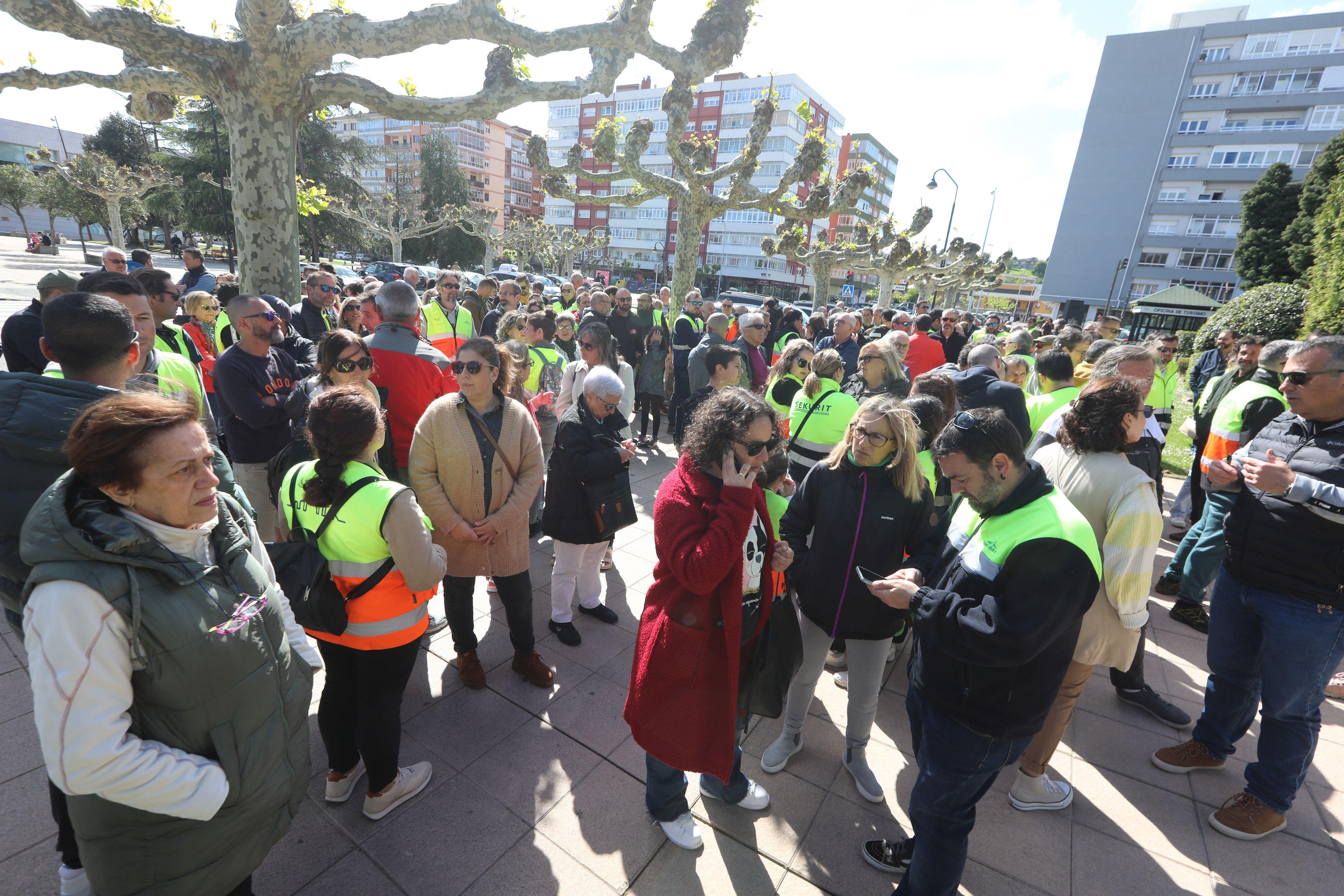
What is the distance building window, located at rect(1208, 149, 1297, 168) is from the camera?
128 ft

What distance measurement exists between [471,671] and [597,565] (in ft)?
3.44

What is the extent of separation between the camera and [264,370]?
3.50 metres

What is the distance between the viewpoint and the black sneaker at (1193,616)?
14.5 ft

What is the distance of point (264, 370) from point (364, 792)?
251 centimetres

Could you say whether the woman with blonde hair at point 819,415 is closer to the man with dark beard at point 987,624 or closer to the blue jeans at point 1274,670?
the man with dark beard at point 987,624

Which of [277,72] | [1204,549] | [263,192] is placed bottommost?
[1204,549]

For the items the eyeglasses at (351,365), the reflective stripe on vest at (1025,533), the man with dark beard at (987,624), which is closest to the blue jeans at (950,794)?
the man with dark beard at (987,624)

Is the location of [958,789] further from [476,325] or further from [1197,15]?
Answer: [1197,15]

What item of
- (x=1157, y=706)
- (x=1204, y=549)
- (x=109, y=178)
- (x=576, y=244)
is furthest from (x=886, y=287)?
(x=109, y=178)

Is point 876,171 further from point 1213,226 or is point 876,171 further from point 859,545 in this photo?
point 859,545

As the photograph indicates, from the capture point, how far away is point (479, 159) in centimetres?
7188

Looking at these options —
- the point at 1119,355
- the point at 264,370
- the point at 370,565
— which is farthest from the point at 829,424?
the point at 264,370

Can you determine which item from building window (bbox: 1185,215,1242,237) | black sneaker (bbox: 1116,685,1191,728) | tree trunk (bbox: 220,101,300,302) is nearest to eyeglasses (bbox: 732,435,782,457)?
black sneaker (bbox: 1116,685,1191,728)

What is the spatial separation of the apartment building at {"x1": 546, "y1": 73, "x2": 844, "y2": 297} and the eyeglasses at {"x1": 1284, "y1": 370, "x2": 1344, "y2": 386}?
50.5 meters
